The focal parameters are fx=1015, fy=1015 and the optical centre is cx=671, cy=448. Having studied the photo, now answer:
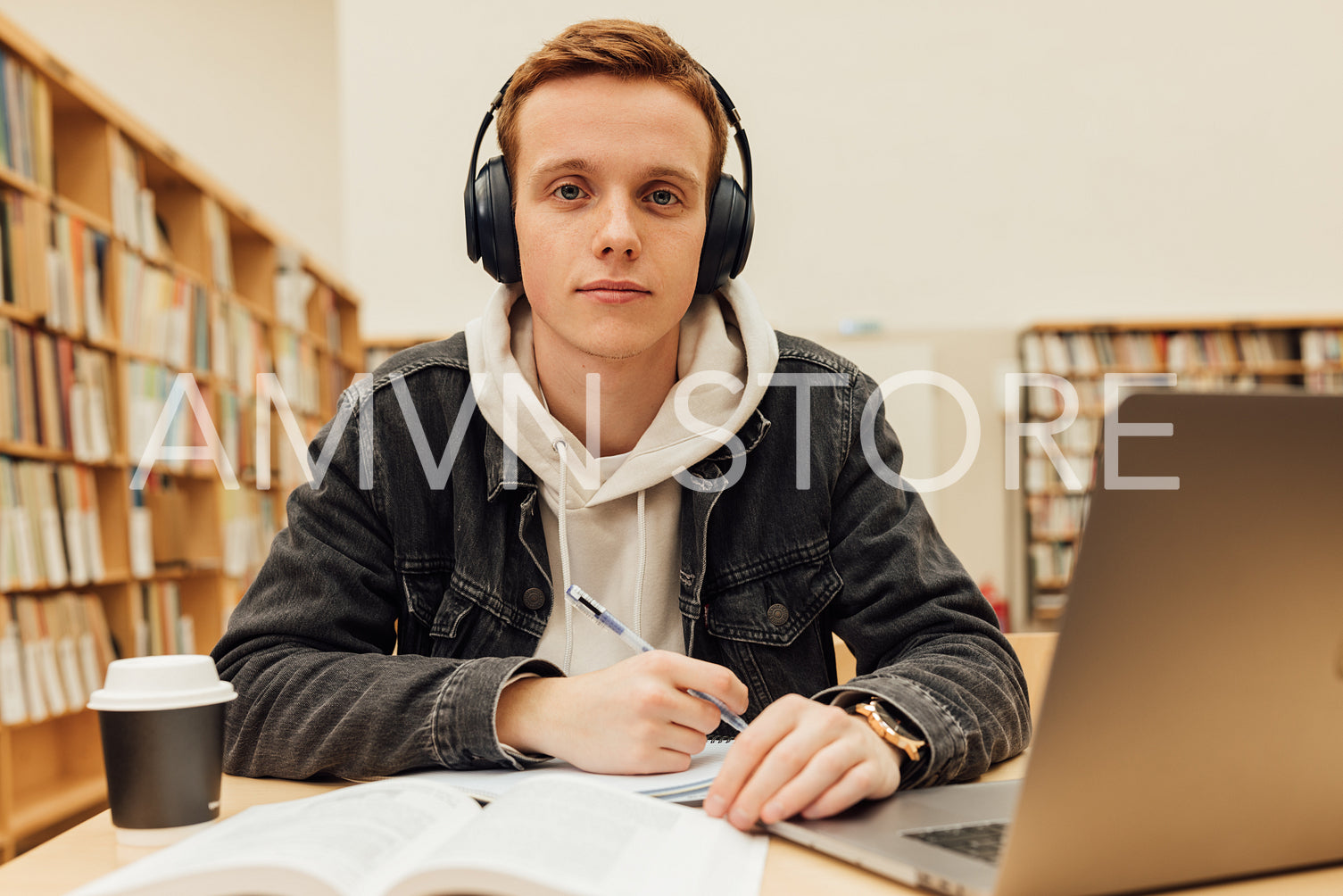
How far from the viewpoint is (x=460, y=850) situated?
1.66 feet

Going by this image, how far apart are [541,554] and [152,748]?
0.55 m

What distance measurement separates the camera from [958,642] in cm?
98

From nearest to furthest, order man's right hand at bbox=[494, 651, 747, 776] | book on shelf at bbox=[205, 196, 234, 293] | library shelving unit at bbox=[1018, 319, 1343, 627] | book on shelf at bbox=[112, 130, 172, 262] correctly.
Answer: man's right hand at bbox=[494, 651, 747, 776], book on shelf at bbox=[112, 130, 172, 262], book on shelf at bbox=[205, 196, 234, 293], library shelving unit at bbox=[1018, 319, 1343, 627]

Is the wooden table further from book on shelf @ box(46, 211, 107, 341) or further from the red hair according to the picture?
book on shelf @ box(46, 211, 107, 341)

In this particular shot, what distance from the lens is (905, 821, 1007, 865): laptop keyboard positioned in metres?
0.57

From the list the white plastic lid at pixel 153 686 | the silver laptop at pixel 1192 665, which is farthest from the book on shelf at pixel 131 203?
the silver laptop at pixel 1192 665

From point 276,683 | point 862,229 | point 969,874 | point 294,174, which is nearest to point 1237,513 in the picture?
point 969,874

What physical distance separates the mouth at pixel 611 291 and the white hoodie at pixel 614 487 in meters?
0.16

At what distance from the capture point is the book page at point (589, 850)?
485 mm

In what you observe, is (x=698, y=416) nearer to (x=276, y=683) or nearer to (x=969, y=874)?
(x=276, y=683)

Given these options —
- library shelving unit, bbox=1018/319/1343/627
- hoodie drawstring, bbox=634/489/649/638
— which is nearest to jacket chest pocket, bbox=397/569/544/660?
hoodie drawstring, bbox=634/489/649/638

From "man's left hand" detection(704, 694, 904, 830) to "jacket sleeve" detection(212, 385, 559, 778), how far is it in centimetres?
23

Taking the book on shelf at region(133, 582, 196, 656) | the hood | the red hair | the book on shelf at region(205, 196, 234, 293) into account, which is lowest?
the book on shelf at region(133, 582, 196, 656)

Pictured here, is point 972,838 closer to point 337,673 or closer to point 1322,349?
point 337,673
